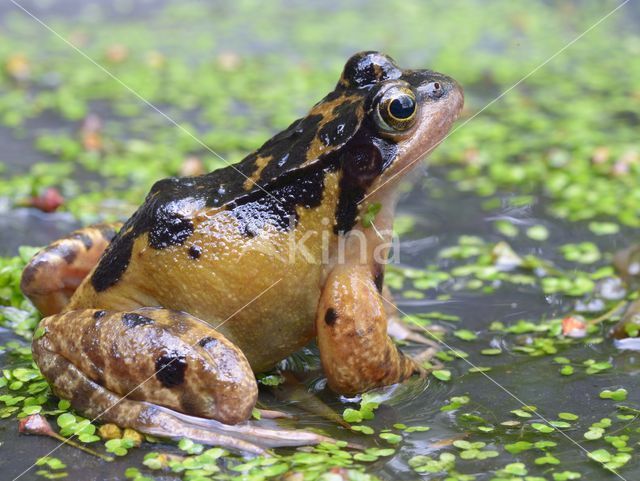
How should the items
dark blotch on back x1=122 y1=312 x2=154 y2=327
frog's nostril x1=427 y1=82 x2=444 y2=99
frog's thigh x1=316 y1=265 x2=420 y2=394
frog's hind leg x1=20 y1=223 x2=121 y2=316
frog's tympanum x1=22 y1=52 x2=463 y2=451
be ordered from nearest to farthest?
1. dark blotch on back x1=122 y1=312 x2=154 y2=327
2. frog's tympanum x1=22 y1=52 x2=463 y2=451
3. frog's thigh x1=316 y1=265 x2=420 y2=394
4. frog's nostril x1=427 y1=82 x2=444 y2=99
5. frog's hind leg x1=20 y1=223 x2=121 y2=316

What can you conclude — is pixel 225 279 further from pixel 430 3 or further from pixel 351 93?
pixel 430 3

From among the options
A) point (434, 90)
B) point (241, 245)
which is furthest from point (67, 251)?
point (434, 90)

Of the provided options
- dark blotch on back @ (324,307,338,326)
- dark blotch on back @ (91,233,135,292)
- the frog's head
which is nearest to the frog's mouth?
the frog's head

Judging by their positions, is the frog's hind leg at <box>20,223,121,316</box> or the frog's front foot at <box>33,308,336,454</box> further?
the frog's hind leg at <box>20,223,121,316</box>

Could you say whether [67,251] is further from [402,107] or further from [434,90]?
[434,90]

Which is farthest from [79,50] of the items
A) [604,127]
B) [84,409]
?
[84,409]

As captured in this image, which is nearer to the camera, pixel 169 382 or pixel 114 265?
pixel 169 382

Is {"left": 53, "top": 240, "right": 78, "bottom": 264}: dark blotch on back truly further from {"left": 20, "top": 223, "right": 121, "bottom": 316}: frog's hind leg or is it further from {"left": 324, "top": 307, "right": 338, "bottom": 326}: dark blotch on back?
{"left": 324, "top": 307, "right": 338, "bottom": 326}: dark blotch on back
